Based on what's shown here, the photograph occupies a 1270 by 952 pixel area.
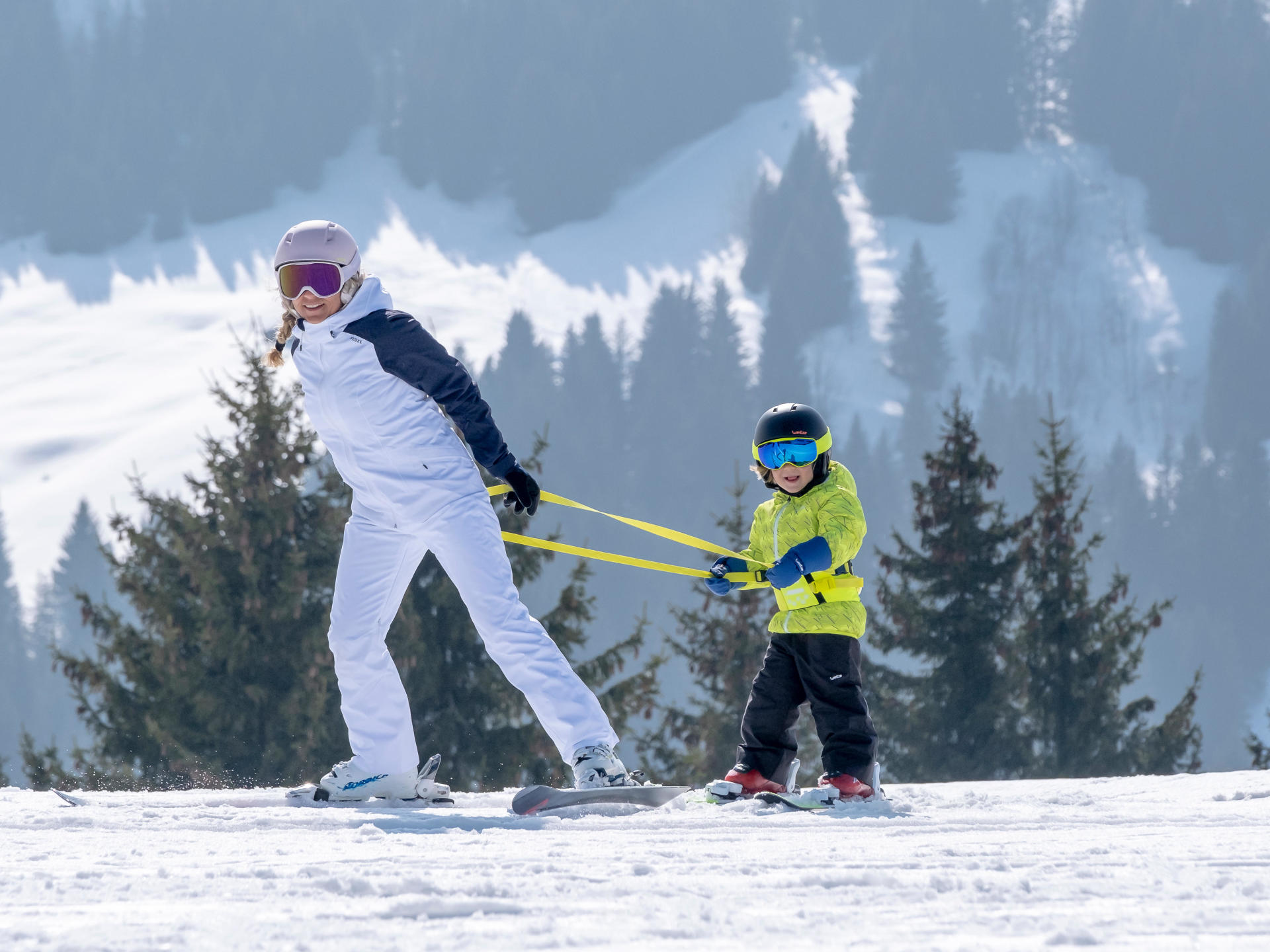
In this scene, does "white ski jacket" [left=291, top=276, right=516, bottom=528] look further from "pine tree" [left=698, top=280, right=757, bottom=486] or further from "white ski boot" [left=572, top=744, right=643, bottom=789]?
"pine tree" [left=698, top=280, right=757, bottom=486]

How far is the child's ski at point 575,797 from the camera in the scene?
13.6 ft

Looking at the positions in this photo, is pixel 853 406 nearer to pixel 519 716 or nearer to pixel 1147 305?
pixel 1147 305

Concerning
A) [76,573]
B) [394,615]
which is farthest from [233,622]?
[76,573]

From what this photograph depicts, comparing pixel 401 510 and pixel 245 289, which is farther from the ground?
pixel 245 289

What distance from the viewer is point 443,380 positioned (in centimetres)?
434

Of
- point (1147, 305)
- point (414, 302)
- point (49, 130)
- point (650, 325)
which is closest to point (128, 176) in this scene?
point (49, 130)

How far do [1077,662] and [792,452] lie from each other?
21.7 meters

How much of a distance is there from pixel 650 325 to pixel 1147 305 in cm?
5048

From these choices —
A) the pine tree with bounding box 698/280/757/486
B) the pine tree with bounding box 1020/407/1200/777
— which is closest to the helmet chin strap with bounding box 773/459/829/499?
the pine tree with bounding box 1020/407/1200/777

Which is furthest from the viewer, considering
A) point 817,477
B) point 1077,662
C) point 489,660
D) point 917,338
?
point 917,338

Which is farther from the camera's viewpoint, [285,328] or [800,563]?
[285,328]

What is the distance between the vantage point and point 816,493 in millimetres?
4582

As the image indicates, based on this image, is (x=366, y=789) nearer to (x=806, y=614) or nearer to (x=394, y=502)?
(x=394, y=502)

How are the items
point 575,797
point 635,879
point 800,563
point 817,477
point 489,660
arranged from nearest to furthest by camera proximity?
1. point 635,879
2. point 575,797
3. point 800,563
4. point 817,477
5. point 489,660
